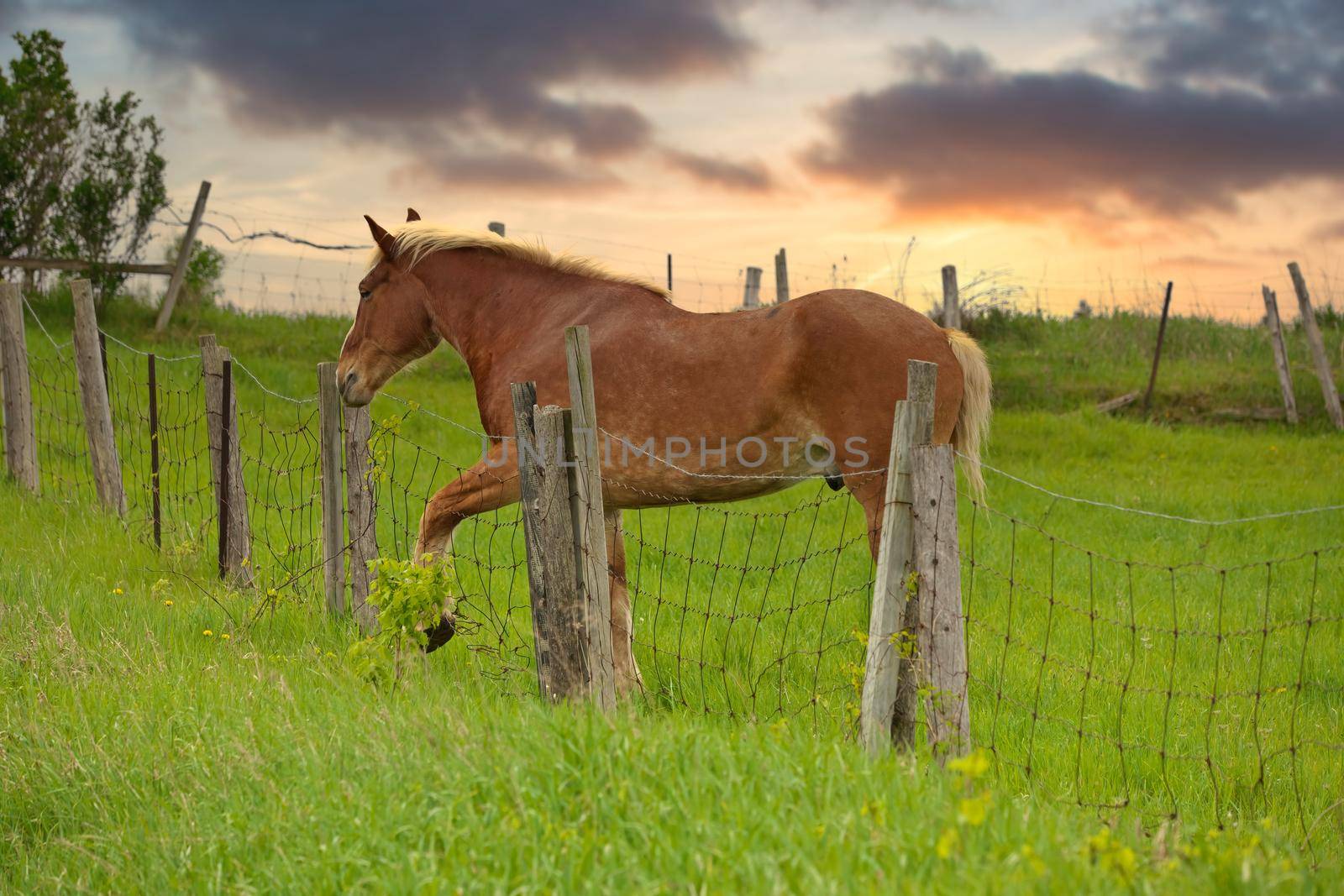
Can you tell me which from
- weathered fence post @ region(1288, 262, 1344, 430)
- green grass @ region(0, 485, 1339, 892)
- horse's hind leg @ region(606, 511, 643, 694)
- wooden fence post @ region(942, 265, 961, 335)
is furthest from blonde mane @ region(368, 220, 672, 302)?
weathered fence post @ region(1288, 262, 1344, 430)

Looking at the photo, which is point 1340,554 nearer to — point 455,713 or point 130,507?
point 455,713

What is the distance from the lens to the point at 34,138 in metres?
16.6

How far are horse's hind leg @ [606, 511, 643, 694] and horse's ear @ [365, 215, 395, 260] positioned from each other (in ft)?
6.73

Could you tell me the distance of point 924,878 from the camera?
2547mm

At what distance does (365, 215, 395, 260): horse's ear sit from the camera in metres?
6.02

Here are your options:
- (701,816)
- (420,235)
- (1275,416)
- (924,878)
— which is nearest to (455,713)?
(701,816)

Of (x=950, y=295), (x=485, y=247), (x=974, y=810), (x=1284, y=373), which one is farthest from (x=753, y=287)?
(x=974, y=810)

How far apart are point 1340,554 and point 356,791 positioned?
8.63 metres

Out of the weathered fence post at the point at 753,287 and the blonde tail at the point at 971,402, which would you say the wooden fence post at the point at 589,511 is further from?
the weathered fence post at the point at 753,287

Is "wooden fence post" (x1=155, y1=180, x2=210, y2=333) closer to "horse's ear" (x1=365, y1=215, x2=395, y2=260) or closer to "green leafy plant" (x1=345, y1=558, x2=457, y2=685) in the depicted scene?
"horse's ear" (x1=365, y1=215, x2=395, y2=260)

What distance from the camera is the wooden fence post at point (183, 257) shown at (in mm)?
16359

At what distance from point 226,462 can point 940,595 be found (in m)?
5.11

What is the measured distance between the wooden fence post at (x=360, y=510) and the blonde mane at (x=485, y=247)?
1038 millimetres

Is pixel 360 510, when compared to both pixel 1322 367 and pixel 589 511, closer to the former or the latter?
pixel 589 511
